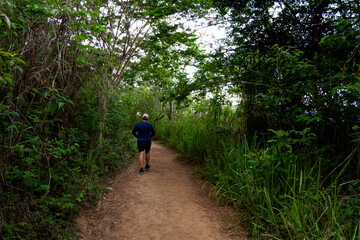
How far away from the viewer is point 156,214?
11.3ft

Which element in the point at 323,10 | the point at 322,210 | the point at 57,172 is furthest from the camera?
the point at 323,10

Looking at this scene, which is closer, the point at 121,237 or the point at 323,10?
the point at 121,237

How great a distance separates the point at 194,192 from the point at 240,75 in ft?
9.89

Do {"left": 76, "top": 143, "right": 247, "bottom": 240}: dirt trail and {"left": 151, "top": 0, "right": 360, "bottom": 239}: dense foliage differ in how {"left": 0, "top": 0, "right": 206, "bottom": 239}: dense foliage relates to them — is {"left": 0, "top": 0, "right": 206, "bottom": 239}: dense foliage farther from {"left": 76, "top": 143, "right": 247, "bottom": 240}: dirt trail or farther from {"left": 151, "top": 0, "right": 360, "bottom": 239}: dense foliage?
{"left": 151, "top": 0, "right": 360, "bottom": 239}: dense foliage

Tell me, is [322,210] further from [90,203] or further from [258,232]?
[90,203]

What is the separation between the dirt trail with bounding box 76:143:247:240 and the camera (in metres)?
2.93

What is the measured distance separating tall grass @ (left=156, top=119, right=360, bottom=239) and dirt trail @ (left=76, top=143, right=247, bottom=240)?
43 cm

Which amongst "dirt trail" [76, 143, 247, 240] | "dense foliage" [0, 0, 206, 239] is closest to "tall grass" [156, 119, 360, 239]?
"dirt trail" [76, 143, 247, 240]

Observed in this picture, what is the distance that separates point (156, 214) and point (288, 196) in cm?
218

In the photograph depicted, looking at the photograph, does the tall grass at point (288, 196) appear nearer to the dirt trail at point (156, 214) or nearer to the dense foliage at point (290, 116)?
the dense foliage at point (290, 116)

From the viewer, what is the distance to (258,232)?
9.02 ft

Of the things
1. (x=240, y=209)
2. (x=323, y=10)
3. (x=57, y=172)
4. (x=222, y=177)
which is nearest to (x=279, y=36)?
(x=323, y=10)

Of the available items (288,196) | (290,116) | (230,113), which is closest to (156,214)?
(288,196)

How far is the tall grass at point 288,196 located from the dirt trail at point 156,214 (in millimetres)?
428
